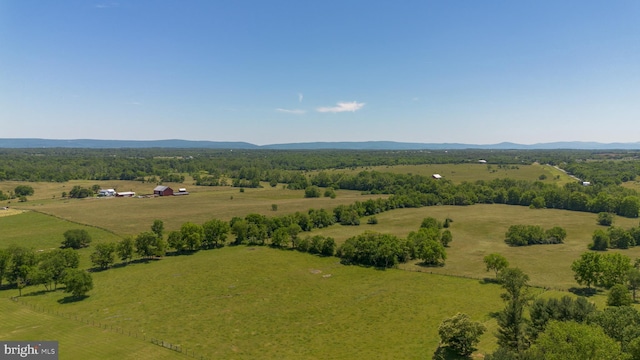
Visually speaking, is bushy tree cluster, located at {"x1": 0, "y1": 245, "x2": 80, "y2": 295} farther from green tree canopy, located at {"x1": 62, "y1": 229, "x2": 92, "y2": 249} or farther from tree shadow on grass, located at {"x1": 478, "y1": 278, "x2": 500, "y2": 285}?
tree shadow on grass, located at {"x1": 478, "y1": 278, "x2": 500, "y2": 285}

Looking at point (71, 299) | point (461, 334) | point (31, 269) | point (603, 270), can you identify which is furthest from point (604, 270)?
point (31, 269)

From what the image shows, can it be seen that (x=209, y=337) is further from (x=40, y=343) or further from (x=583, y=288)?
(x=583, y=288)

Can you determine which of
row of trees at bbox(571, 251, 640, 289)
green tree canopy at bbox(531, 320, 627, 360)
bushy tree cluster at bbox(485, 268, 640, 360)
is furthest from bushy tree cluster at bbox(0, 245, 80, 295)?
row of trees at bbox(571, 251, 640, 289)

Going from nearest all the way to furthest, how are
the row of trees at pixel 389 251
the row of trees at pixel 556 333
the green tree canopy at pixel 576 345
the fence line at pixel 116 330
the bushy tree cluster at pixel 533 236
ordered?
1. the green tree canopy at pixel 576 345
2. the row of trees at pixel 556 333
3. the fence line at pixel 116 330
4. the row of trees at pixel 389 251
5. the bushy tree cluster at pixel 533 236

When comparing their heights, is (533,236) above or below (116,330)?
above

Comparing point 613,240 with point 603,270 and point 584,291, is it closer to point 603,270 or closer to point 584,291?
point 603,270

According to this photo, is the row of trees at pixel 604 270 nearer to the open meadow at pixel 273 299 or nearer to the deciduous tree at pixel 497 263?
the open meadow at pixel 273 299

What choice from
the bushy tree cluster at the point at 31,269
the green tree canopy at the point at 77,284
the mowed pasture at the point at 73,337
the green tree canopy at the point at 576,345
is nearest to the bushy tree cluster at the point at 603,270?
the green tree canopy at the point at 576,345
